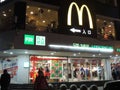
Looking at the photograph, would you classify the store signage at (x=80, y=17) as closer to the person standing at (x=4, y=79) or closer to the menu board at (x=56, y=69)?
the menu board at (x=56, y=69)

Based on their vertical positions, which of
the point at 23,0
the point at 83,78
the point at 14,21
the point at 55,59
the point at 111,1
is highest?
the point at 111,1

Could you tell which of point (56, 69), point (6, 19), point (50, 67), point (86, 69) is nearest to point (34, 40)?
point (6, 19)

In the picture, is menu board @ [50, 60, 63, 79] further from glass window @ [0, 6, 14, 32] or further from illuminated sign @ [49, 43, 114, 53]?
glass window @ [0, 6, 14, 32]

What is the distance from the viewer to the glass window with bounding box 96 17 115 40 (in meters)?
25.6

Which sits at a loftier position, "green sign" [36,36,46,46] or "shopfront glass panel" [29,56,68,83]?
"green sign" [36,36,46,46]

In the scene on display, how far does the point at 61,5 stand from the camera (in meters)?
22.2

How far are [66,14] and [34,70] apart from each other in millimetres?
6269

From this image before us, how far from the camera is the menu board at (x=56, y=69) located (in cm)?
2334

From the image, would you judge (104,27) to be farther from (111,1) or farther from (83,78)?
(83,78)

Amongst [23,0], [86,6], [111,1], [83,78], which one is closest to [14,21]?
[23,0]

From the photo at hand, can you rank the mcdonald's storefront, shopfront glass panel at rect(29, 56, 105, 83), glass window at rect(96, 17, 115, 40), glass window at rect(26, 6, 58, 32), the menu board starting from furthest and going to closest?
glass window at rect(96, 17, 115, 40), the menu board, shopfront glass panel at rect(29, 56, 105, 83), glass window at rect(26, 6, 58, 32), the mcdonald's storefront

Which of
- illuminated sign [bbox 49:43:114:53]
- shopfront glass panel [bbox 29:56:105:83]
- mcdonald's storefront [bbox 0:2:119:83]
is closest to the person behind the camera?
mcdonald's storefront [bbox 0:2:119:83]

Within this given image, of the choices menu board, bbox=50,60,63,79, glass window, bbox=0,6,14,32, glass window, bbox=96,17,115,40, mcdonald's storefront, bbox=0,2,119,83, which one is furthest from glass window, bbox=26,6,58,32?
glass window, bbox=96,17,115,40

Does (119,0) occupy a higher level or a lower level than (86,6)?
higher
